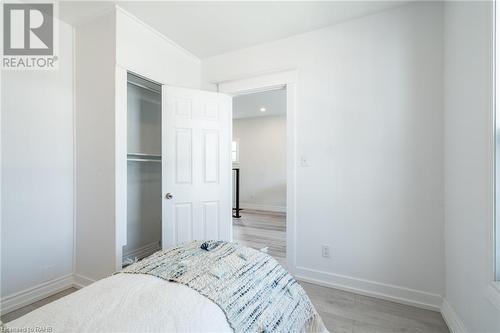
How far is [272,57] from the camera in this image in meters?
2.56

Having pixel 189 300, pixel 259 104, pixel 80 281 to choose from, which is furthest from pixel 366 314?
pixel 259 104

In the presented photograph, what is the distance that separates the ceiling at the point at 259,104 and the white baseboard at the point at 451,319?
11.7ft

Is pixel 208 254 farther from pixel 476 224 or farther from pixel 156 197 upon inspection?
pixel 156 197

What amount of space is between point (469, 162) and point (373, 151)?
2.36 ft

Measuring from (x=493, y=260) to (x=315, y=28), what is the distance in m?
2.30

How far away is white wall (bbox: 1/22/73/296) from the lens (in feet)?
6.23

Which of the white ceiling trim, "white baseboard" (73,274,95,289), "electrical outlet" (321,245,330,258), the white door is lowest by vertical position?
"white baseboard" (73,274,95,289)

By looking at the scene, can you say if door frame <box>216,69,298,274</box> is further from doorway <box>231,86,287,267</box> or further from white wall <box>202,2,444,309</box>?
doorway <box>231,86,287,267</box>

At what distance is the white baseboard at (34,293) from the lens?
187cm

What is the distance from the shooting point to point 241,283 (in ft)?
3.64

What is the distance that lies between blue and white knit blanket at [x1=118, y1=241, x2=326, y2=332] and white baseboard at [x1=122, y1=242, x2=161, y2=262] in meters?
1.73

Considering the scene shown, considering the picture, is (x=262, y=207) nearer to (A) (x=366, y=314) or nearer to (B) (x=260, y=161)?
(B) (x=260, y=161)

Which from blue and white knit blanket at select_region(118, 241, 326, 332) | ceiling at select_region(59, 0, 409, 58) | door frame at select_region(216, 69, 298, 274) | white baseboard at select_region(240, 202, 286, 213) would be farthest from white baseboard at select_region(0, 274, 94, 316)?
white baseboard at select_region(240, 202, 286, 213)

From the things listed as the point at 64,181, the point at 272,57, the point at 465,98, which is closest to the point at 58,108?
the point at 64,181
